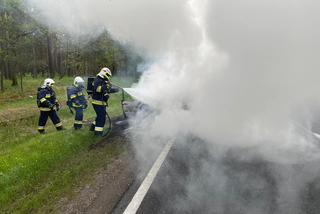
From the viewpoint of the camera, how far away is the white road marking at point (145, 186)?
4.39 m

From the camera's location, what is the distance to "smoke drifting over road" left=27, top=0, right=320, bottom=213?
7707 mm

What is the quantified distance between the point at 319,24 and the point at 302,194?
175 inches

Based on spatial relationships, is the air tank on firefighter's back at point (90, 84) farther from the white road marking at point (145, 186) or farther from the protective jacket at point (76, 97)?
the white road marking at point (145, 186)

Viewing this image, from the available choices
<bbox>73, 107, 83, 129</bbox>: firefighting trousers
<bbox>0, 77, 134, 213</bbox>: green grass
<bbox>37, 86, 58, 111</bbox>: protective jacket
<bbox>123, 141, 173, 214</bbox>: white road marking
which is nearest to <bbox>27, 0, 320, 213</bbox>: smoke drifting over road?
<bbox>123, 141, 173, 214</bbox>: white road marking

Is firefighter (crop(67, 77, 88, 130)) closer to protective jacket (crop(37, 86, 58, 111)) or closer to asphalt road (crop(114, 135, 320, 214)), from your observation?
protective jacket (crop(37, 86, 58, 111))

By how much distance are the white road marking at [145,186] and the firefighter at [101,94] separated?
246cm

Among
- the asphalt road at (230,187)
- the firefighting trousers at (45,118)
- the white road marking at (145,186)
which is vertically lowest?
the firefighting trousers at (45,118)

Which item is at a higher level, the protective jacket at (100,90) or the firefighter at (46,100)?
the protective jacket at (100,90)

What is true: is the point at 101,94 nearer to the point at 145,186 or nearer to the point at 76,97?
the point at 76,97

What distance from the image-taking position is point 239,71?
8.49 meters

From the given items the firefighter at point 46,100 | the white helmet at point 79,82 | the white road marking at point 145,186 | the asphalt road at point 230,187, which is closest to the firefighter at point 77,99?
the white helmet at point 79,82

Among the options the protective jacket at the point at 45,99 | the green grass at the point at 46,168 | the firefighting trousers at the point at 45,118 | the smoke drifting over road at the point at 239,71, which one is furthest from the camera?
the firefighting trousers at the point at 45,118

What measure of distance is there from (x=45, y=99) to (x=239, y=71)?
17.1ft

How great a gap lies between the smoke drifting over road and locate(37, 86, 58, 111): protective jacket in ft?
7.91
